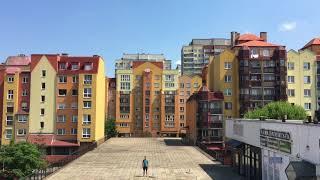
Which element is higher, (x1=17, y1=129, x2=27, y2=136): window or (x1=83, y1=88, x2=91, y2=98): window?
(x1=83, y1=88, x2=91, y2=98): window

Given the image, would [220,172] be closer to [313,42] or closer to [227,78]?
[227,78]

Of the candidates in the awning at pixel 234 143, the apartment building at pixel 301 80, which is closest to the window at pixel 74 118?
the apartment building at pixel 301 80

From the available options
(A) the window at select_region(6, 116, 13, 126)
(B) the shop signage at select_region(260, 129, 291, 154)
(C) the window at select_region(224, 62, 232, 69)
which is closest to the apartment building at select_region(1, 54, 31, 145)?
(A) the window at select_region(6, 116, 13, 126)

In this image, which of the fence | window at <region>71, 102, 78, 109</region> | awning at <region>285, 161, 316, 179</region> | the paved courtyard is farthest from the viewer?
window at <region>71, 102, 78, 109</region>

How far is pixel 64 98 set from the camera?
82062mm

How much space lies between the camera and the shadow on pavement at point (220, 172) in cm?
3731

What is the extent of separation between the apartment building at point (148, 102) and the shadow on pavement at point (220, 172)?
79.5 metres

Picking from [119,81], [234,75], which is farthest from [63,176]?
[119,81]

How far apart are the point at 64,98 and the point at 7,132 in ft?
40.5

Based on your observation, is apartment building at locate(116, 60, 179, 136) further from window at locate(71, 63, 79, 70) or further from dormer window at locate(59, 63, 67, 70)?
dormer window at locate(59, 63, 67, 70)

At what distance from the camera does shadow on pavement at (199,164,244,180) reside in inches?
1469

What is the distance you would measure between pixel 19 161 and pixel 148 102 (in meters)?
73.9

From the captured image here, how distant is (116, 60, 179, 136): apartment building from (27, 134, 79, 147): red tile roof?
148 ft

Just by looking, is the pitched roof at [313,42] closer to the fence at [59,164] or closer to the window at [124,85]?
the window at [124,85]
